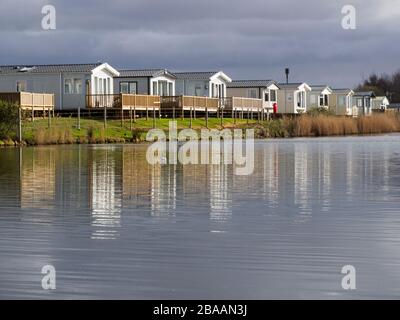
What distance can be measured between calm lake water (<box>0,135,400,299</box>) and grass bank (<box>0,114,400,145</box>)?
25156 mm

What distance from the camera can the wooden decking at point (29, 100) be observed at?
52.8 meters

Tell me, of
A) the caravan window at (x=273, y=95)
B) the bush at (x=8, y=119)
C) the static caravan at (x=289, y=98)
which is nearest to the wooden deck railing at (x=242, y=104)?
the caravan window at (x=273, y=95)

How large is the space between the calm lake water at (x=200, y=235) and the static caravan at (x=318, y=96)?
89.9 metres

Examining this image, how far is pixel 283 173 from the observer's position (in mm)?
26047

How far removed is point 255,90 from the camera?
9631cm

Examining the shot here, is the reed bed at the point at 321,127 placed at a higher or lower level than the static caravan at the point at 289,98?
lower

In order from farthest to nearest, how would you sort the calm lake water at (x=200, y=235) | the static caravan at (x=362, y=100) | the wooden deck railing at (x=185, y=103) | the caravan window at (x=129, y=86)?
the static caravan at (x=362, y=100) < the caravan window at (x=129, y=86) < the wooden deck railing at (x=185, y=103) < the calm lake water at (x=200, y=235)

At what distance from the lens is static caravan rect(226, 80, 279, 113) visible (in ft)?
315

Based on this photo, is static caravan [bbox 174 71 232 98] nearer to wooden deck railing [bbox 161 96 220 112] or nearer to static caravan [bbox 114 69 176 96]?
static caravan [bbox 114 69 176 96]

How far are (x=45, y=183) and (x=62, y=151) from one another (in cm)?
1879

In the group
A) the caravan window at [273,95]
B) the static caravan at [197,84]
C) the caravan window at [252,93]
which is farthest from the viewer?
the caravan window at [273,95]

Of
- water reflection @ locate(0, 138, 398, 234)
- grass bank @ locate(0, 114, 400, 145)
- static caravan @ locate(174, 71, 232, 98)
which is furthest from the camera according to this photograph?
static caravan @ locate(174, 71, 232, 98)
